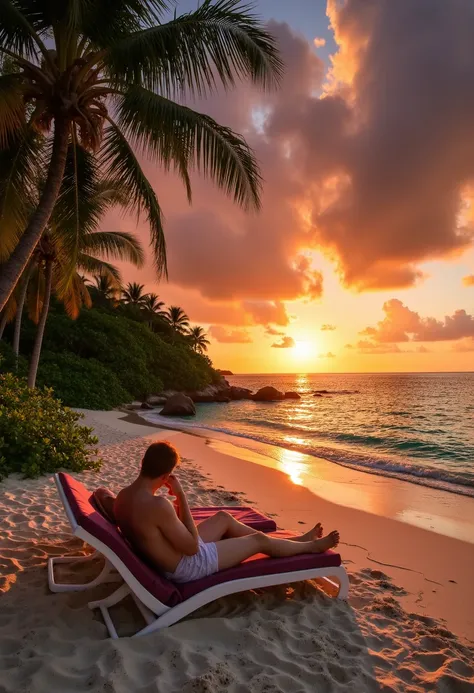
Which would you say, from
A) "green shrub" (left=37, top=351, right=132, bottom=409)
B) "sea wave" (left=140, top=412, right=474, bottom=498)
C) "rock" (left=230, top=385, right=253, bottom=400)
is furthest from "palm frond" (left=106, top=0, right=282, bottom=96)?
"rock" (left=230, top=385, right=253, bottom=400)

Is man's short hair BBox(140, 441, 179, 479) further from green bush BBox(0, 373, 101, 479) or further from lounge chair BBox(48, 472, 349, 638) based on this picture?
green bush BBox(0, 373, 101, 479)

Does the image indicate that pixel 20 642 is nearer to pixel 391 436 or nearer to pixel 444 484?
pixel 444 484

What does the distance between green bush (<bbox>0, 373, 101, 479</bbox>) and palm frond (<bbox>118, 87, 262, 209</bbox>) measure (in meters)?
4.82

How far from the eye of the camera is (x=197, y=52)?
22.4ft

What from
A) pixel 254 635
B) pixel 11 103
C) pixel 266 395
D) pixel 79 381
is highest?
pixel 11 103

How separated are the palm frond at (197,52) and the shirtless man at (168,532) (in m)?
6.10

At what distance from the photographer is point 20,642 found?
2.87 meters

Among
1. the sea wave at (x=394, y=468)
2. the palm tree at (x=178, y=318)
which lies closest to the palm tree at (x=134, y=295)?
the palm tree at (x=178, y=318)

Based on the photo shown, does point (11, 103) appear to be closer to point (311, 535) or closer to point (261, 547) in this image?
point (261, 547)

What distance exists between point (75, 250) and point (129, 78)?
127 inches

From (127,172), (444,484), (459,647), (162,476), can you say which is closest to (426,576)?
(459,647)

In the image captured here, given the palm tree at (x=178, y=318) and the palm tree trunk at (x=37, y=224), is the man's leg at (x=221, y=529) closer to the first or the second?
the palm tree trunk at (x=37, y=224)

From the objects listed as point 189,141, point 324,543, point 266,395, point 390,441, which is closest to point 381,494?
point 324,543

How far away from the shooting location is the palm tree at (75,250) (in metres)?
8.76
